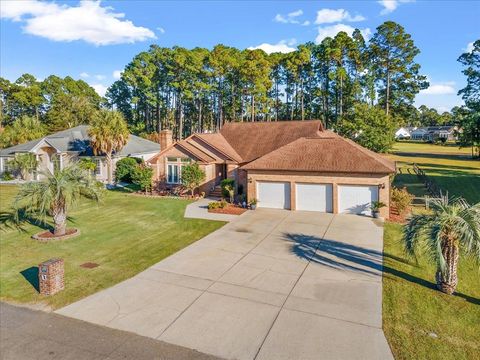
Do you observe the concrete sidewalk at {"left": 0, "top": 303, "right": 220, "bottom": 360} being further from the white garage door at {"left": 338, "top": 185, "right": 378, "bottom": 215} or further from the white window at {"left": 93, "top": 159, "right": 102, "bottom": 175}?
the white window at {"left": 93, "top": 159, "right": 102, "bottom": 175}

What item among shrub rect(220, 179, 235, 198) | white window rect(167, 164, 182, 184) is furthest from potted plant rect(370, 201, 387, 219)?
white window rect(167, 164, 182, 184)

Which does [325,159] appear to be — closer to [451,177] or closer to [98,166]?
[451,177]

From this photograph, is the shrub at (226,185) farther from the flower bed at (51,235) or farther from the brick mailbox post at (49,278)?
the brick mailbox post at (49,278)

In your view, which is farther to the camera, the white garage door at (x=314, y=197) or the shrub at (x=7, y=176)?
the shrub at (x=7, y=176)

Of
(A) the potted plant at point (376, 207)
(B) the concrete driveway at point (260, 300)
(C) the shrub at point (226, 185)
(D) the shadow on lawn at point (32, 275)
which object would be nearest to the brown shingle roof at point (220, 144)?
(C) the shrub at point (226, 185)

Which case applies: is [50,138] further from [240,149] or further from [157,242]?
[157,242]

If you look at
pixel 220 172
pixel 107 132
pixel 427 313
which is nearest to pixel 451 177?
pixel 220 172

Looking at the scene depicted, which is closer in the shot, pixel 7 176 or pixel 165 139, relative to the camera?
pixel 165 139
